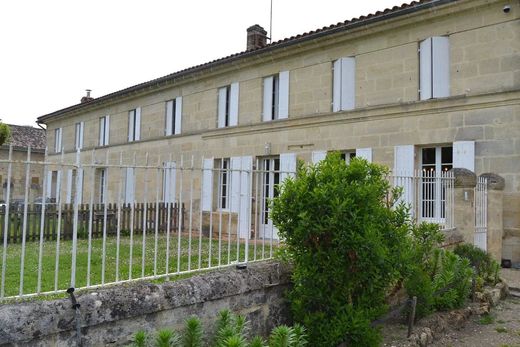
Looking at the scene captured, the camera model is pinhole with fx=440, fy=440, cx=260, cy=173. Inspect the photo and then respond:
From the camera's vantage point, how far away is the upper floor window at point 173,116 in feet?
53.2

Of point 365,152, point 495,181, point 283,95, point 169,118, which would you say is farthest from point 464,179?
point 169,118

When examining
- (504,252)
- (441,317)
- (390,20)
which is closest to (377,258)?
(441,317)

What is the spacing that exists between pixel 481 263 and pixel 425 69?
5006mm

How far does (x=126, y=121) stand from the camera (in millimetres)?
18594

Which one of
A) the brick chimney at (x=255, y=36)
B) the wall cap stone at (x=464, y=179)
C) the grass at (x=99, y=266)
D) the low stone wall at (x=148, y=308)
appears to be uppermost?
the brick chimney at (x=255, y=36)

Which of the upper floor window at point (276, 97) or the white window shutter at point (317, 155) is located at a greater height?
the upper floor window at point (276, 97)

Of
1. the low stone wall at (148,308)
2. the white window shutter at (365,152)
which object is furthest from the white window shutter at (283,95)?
the low stone wall at (148,308)

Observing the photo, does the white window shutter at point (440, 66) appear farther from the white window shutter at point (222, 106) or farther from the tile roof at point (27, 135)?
the tile roof at point (27, 135)

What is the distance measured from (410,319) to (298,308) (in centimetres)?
134

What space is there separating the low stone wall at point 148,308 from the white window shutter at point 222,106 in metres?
10.7

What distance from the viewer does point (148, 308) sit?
3275 mm

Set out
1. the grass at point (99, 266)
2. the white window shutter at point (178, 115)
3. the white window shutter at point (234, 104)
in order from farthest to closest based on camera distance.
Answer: the white window shutter at point (178, 115), the white window shutter at point (234, 104), the grass at point (99, 266)

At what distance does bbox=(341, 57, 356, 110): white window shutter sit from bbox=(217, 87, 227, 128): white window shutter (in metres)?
4.55

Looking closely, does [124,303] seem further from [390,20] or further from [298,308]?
[390,20]
